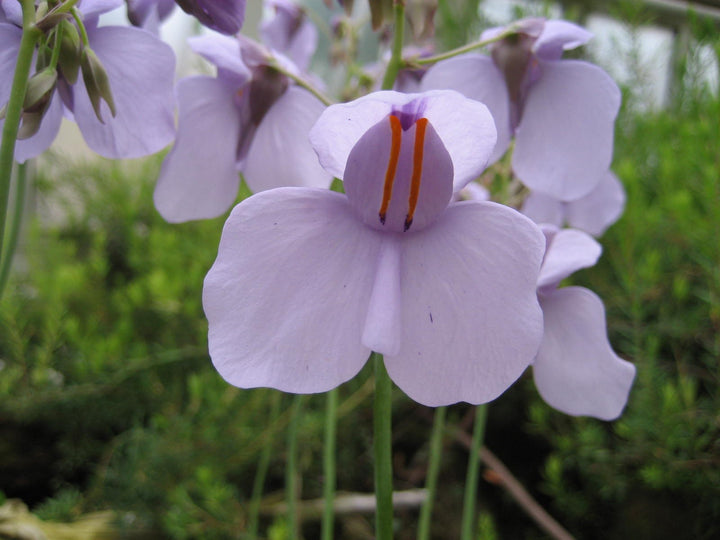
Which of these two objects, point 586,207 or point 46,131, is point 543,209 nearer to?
point 586,207

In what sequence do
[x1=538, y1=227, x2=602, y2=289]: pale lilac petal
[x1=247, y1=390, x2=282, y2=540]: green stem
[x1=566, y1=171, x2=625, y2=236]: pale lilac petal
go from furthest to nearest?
[x1=247, y1=390, x2=282, y2=540]: green stem < [x1=566, y1=171, x2=625, y2=236]: pale lilac petal < [x1=538, y1=227, x2=602, y2=289]: pale lilac petal

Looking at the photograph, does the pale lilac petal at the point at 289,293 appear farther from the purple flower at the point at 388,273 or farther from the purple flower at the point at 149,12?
the purple flower at the point at 149,12

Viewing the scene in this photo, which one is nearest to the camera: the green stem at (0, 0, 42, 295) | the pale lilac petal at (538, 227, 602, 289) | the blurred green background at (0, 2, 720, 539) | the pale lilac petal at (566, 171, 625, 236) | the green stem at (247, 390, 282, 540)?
the green stem at (0, 0, 42, 295)

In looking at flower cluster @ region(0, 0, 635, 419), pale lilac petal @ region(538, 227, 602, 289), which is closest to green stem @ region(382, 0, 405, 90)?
flower cluster @ region(0, 0, 635, 419)

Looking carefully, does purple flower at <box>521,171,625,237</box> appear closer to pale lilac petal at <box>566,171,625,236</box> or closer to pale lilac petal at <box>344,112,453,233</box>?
pale lilac petal at <box>566,171,625,236</box>

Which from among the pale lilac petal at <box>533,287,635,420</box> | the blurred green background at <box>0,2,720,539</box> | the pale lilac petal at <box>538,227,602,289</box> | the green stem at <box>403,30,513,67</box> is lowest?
the blurred green background at <box>0,2,720,539</box>

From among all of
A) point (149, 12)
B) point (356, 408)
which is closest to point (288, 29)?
point (149, 12)
